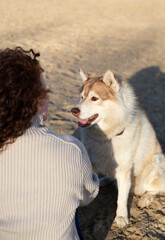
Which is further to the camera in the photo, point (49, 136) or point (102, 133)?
point (102, 133)

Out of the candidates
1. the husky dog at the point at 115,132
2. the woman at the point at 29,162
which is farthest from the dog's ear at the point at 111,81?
the woman at the point at 29,162

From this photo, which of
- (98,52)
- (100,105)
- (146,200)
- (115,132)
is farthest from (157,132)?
(98,52)

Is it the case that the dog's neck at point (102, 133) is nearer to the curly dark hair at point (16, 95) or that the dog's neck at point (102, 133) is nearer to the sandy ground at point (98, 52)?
the sandy ground at point (98, 52)

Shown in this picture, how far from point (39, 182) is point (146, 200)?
1.89 metres

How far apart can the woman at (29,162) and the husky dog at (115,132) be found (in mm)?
1202

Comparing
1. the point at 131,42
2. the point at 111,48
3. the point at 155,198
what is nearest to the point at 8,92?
the point at 155,198

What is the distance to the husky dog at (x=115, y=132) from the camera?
2.66 metres

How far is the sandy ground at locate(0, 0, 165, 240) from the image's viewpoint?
2.79 meters

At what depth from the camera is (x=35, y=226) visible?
145 cm

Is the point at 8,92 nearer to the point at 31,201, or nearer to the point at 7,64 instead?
the point at 7,64

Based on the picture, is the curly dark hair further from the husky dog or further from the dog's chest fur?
the dog's chest fur

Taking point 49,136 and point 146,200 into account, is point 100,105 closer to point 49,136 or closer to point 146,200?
point 146,200

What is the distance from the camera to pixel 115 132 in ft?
8.87

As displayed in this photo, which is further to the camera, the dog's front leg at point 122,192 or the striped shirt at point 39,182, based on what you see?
the dog's front leg at point 122,192
